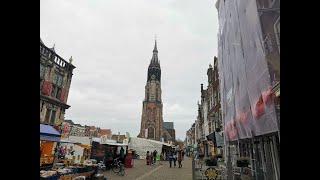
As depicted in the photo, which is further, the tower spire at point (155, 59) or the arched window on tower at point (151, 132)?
the tower spire at point (155, 59)

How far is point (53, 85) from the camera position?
28.4m

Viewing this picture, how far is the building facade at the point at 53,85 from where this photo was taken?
25.7m

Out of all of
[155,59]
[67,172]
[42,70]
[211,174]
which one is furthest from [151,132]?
[211,174]

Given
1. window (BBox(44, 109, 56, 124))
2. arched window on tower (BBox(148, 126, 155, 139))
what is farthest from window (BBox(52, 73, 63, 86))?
arched window on tower (BBox(148, 126, 155, 139))

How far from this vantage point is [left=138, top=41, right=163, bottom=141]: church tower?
80450 mm

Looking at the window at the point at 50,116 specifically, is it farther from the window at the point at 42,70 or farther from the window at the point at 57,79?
the window at the point at 42,70

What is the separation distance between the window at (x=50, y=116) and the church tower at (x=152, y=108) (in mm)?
51421

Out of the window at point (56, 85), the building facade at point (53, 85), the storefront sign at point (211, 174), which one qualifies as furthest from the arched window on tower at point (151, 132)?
the storefront sign at point (211, 174)

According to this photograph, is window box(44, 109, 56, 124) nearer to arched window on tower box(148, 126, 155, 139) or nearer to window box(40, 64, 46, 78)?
window box(40, 64, 46, 78)

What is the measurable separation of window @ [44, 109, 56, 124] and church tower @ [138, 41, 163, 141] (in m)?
51.4
